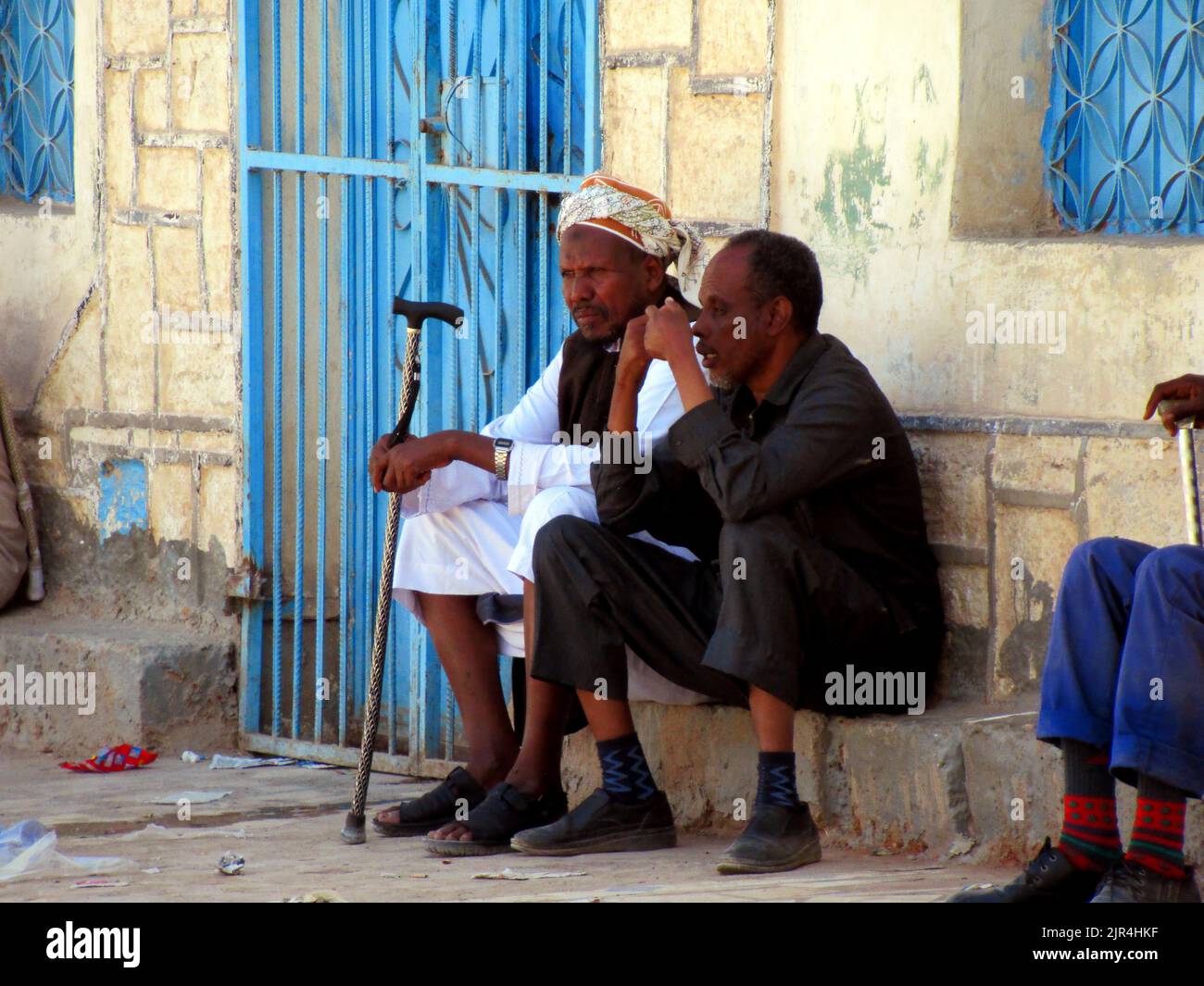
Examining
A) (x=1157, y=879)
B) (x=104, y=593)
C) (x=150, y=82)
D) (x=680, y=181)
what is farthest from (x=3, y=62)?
(x=1157, y=879)

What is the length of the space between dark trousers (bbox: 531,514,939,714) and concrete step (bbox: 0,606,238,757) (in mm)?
2229

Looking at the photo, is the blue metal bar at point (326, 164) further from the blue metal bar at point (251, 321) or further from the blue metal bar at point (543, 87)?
the blue metal bar at point (543, 87)

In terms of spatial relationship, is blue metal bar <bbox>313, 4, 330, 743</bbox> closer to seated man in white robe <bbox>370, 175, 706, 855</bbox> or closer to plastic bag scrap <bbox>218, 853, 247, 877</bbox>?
seated man in white robe <bbox>370, 175, 706, 855</bbox>

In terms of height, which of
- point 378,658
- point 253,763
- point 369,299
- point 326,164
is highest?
point 326,164

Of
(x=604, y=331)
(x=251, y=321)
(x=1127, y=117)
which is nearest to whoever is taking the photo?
(x=1127, y=117)

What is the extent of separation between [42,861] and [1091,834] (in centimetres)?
228

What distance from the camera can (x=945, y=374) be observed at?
469cm

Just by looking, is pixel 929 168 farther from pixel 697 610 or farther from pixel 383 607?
pixel 383 607

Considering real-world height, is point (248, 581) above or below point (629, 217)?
below

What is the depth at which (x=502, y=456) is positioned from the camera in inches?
186

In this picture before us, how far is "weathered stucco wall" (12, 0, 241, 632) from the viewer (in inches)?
249

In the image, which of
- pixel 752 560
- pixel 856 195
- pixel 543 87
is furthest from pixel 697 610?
pixel 543 87

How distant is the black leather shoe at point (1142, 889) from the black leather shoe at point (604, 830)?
4.14ft

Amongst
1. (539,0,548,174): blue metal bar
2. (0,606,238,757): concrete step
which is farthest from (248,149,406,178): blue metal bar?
(0,606,238,757): concrete step
